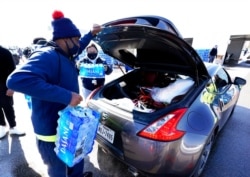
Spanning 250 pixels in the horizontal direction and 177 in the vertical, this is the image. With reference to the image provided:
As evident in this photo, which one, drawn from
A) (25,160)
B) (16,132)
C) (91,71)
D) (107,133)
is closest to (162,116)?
(107,133)

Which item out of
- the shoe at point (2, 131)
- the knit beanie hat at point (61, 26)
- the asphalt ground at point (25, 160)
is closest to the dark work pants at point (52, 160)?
the asphalt ground at point (25, 160)

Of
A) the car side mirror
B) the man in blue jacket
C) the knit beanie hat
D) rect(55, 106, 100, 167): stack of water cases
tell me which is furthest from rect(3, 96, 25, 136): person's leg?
the car side mirror

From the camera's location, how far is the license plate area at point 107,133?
5.78ft

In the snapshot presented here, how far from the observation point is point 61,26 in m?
1.30

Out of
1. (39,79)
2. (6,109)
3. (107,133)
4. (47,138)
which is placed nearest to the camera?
(39,79)

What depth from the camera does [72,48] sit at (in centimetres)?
140

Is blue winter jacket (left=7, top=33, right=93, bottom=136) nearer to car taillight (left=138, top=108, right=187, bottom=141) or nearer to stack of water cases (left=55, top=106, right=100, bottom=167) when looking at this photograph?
stack of water cases (left=55, top=106, right=100, bottom=167)

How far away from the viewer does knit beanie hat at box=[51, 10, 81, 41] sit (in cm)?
129

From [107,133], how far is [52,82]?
0.86m

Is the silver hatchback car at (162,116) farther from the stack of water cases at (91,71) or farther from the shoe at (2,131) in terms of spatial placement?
the shoe at (2,131)

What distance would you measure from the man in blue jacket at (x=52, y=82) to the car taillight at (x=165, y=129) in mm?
673

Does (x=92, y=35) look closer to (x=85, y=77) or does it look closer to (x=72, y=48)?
(x=72, y=48)

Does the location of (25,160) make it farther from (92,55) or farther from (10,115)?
(92,55)

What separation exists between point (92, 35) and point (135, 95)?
3.65ft
